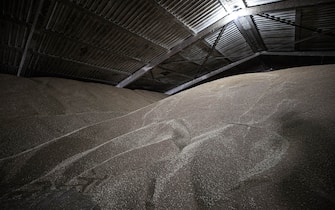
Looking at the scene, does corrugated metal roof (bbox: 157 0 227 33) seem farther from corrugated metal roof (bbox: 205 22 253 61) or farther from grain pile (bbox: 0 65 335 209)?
grain pile (bbox: 0 65 335 209)

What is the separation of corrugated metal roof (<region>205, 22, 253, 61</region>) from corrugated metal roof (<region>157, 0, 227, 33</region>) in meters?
0.79

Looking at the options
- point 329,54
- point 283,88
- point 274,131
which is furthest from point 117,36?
point 329,54

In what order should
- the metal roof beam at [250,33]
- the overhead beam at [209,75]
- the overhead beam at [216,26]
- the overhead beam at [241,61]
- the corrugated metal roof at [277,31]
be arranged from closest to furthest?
the overhead beam at [216,26] < the corrugated metal roof at [277,31] < the metal roof beam at [250,33] < the overhead beam at [241,61] < the overhead beam at [209,75]

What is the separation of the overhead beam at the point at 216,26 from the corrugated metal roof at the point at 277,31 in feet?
1.96

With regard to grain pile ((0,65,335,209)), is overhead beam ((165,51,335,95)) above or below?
above

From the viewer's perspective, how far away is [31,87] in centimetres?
484

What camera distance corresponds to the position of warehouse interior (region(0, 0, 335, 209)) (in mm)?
1584

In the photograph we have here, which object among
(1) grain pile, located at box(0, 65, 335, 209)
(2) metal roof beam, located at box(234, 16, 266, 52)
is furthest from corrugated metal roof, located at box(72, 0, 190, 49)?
(1) grain pile, located at box(0, 65, 335, 209)

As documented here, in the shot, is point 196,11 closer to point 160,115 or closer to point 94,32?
point 94,32

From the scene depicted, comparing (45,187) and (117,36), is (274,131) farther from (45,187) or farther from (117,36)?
(117,36)

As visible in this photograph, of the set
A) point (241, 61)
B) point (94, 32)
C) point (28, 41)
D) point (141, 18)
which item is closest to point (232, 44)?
point (241, 61)

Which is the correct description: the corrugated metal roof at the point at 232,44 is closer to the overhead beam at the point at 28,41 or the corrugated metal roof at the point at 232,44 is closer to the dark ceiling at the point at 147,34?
the dark ceiling at the point at 147,34

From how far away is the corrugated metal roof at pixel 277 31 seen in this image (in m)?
5.62

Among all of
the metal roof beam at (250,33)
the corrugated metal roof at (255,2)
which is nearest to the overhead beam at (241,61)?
the metal roof beam at (250,33)
